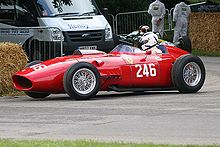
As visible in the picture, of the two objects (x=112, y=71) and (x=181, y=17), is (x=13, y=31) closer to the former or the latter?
(x=112, y=71)

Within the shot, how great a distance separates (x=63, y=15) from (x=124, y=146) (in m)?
14.2

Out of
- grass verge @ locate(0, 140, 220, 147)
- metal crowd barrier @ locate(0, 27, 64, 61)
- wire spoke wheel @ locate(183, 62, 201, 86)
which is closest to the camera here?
grass verge @ locate(0, 140, 220, 147)

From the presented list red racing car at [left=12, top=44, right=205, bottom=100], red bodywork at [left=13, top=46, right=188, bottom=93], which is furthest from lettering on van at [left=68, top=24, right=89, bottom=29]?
red bodywork at [left=13, top=46, right=188, bottom=93]

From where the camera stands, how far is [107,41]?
922 inches

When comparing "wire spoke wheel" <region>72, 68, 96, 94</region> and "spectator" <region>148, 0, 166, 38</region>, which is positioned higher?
"spectator" <region>148, 0, 166, 38</region>

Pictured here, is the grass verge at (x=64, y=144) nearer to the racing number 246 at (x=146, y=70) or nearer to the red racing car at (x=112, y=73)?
the red racing car at (x=112, y=73)

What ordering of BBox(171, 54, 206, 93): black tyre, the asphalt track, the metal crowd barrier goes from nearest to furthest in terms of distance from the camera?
the asphalt track
BBox(171, 54, 206, 93): black tyre
the metal crowd barrier

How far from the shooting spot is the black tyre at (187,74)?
54.9 ft

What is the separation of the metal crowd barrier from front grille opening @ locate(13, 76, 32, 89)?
4.41m

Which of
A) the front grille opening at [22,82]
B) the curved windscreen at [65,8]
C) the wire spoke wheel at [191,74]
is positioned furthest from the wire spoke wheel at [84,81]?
the curved windscreen at [65,8]

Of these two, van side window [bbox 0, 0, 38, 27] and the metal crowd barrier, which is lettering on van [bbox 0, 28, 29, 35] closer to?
the metal crowd barrier

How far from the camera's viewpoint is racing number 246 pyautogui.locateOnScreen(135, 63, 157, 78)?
16.5 metres

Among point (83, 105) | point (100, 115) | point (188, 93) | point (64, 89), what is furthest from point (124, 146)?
point (188, 93)

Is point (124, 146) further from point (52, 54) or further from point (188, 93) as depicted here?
point (52, 54)
